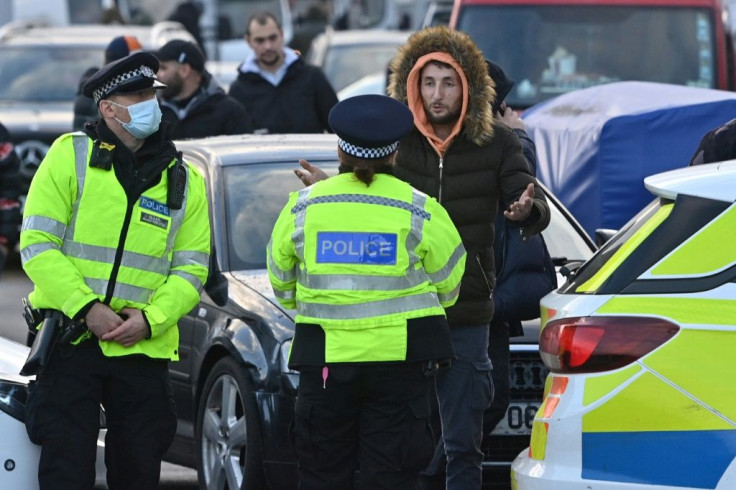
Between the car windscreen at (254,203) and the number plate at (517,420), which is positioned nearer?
the number plate at (517,420)

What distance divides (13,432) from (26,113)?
9819 mm

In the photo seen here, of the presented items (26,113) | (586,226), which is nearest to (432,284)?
(586,226)

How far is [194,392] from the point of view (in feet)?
23.9

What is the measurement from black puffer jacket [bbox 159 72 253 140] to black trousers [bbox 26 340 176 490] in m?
4.40

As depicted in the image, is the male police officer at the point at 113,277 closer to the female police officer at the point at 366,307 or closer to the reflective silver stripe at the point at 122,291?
the reflective silver stripe at the point at 122,291

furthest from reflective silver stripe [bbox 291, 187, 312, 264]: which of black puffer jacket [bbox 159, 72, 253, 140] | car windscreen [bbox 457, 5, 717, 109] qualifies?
car windscreen [bbox 457, 5, 717, 109]

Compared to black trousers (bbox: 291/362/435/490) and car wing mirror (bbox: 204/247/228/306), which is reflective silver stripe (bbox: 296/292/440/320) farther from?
car wing mirror (bbox: 204/247/228/306)

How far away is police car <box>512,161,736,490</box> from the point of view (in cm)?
480

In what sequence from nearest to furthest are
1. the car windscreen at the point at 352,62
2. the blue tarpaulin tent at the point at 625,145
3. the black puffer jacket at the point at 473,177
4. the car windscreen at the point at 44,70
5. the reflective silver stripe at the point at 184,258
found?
the reflective silver stripe at the point at 184,258 < the black puffer jacket at the point at 473,177 < the blue tarpaulin tent at the point at 625,145 < the car windscreen at the point at 44,70 < the car windscreen at the point at 352,62

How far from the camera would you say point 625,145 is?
9.05 m

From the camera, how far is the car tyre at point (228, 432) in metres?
6.65

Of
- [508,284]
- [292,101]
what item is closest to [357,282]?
[508,284]

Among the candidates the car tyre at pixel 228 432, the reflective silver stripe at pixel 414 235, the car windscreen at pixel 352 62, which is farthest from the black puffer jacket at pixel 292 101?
the car windscreen at pixel 352 62

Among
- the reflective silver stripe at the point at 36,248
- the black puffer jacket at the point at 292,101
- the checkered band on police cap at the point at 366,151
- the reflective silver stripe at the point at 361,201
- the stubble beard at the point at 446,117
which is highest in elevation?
the checkered band on police cap at the point at 366,151
